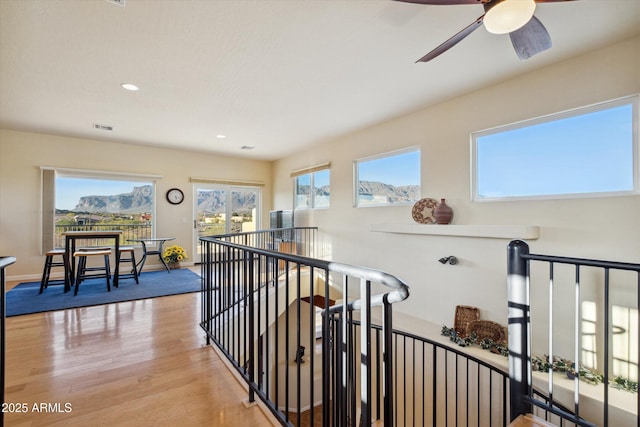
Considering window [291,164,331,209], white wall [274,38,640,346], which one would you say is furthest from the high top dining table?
white wall [274,38,640,346]

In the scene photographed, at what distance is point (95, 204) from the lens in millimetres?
5742

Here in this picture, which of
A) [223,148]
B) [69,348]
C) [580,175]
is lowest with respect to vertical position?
[69,348]

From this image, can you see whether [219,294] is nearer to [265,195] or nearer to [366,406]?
[366,406]

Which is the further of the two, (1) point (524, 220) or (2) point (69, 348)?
(1) point (524, 220)

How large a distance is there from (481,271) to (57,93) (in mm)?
5432

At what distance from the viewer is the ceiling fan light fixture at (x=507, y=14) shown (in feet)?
5.19

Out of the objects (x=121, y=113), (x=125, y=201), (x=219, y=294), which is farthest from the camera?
(x=125, y=201)

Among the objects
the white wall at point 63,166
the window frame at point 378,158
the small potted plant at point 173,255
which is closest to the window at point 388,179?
the window frame at point 378,158

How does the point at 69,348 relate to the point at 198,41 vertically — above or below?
below

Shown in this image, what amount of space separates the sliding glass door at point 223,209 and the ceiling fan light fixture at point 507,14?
6.35 meters

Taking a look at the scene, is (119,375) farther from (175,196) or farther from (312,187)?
(175,196)

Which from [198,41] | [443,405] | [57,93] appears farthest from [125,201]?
[443,405]

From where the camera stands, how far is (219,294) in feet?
7.72

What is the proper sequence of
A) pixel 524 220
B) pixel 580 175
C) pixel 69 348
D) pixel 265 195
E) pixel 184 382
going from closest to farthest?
pixel 184 382
pixel 69 348
pixel 580 175
pixel 524 220
pixel 265 195
